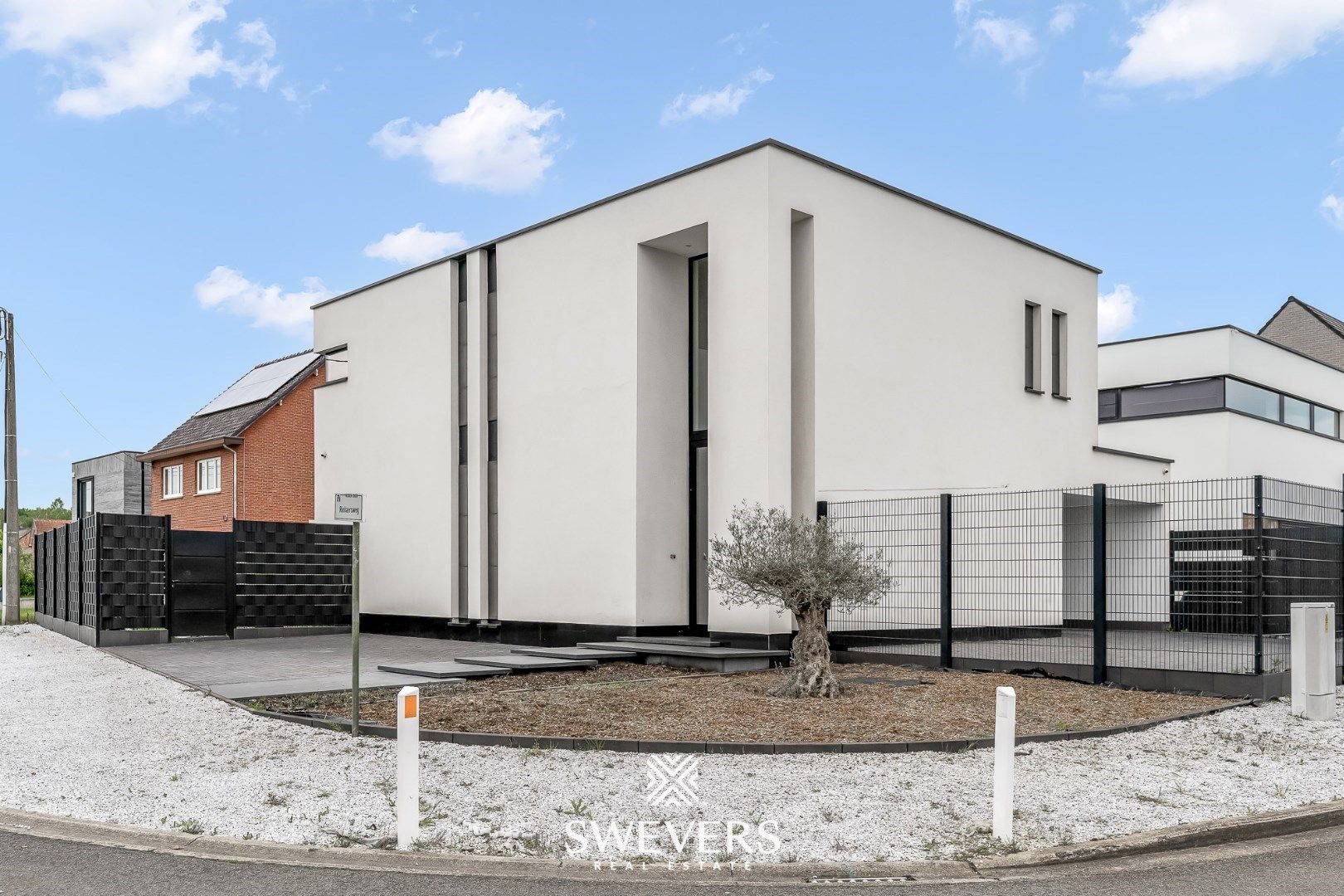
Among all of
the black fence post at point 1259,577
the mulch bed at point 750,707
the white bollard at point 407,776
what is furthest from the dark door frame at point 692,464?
the white bollard at point 407,776

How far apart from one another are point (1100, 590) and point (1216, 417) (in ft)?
53.1

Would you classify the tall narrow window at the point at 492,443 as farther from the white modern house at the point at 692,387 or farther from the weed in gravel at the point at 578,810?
the weed in gravel at the point at 578,810

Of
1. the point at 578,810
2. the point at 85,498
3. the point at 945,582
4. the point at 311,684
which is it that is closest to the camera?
the point at 578,810

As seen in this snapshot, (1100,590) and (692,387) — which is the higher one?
(692,387)

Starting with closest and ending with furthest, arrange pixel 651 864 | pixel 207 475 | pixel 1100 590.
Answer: pixel 651 864 < pixel 1100 590 < pixel 207 475

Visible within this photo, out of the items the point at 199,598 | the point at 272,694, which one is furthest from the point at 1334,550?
the point at 199,598

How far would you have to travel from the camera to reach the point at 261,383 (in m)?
29.2

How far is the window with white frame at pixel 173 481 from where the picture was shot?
29.5m

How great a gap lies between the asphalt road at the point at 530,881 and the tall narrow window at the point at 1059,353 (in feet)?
47.0

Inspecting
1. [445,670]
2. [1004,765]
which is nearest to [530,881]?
[1004,765]

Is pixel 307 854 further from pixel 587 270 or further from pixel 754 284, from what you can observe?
pixel 587 270

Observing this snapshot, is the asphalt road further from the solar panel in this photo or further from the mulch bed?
the solar panel

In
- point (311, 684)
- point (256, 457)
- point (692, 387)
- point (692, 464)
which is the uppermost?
point (692, 387)

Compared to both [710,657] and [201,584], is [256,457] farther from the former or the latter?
[710,657]
